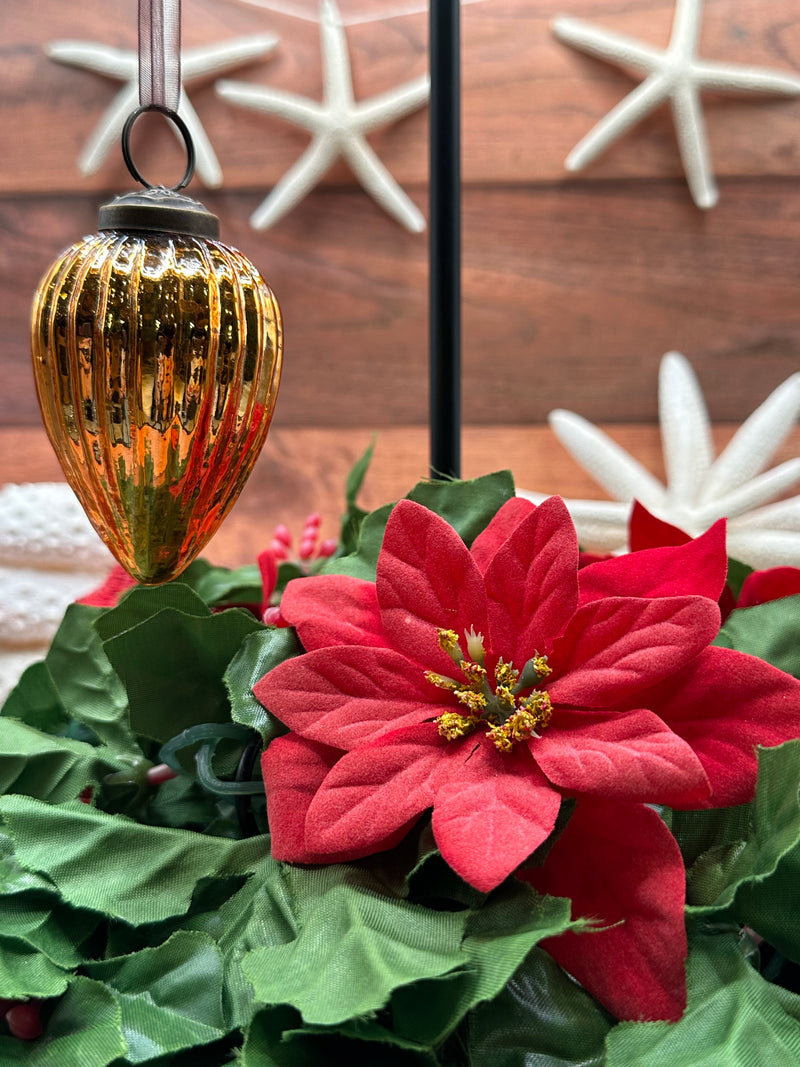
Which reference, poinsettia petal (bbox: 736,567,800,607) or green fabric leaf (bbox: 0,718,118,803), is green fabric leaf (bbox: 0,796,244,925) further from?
poinsettia petal (bbox: 736,567,800,607)

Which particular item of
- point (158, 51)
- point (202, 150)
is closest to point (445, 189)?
point (158, 51)

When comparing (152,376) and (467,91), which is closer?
(152,376)

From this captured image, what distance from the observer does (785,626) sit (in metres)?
0.24

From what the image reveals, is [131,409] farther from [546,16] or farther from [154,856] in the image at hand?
[546,16]

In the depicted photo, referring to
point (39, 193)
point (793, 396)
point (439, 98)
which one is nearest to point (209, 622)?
point (439, 98)

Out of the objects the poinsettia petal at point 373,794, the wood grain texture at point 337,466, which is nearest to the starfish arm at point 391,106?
the wood grain texture at point 337,466

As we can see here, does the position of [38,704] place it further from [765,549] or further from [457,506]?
[765,549]

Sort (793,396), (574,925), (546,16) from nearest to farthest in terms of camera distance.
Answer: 1. (574,925)
2. (793,396)
3. (546,16)

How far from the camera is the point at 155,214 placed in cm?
22

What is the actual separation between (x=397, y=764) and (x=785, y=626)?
114 mm

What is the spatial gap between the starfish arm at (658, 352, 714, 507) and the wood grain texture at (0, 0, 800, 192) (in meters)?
0.16

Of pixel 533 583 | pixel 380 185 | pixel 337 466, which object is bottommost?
pixel 337 466

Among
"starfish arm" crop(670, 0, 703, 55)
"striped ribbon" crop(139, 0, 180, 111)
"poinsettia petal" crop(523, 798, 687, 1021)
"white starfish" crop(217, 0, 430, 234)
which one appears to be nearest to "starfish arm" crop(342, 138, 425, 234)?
"white starfish" crop(217, 0, 430, 234)

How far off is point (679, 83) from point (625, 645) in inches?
21.3
